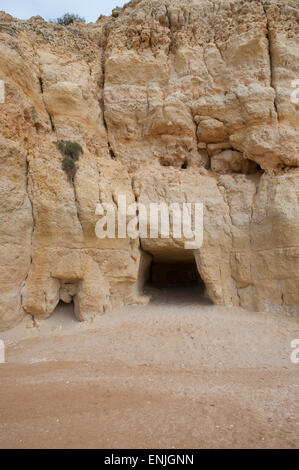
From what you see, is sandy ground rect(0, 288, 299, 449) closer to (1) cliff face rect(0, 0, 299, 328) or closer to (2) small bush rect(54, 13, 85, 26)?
(1) cliff face rect(0, 0, 299, 328)

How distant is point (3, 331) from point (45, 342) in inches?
49.0

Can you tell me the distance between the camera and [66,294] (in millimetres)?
8172

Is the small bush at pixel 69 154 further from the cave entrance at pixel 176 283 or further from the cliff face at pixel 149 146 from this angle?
the cave entrance at pixel 176 283

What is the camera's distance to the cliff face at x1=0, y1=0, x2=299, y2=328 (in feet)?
25.5

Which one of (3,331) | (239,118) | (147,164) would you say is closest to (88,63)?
(147,164)

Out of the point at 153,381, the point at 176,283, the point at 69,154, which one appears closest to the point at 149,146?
the point at 69,154

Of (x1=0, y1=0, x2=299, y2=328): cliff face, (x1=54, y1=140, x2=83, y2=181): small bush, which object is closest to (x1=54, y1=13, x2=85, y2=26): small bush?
(x1=0, y1=0, x2=299, y2=328): cliff face

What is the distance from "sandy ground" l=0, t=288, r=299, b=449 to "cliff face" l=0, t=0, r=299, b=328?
3.47 ft

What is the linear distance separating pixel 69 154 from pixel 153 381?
277 inches

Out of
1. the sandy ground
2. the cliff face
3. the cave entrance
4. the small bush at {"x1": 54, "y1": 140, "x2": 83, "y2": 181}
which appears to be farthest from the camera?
the cave entrance

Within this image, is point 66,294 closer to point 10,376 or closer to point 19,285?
point 19,285

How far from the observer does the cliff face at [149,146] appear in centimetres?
777

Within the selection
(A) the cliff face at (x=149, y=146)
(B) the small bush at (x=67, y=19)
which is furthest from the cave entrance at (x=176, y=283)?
(B) the small bush at (x=67, y=19)

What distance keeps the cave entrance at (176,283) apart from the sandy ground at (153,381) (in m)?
1.47
